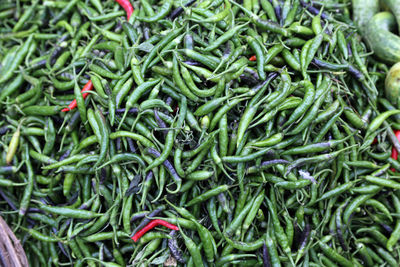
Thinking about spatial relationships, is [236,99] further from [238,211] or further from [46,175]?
[46,175]

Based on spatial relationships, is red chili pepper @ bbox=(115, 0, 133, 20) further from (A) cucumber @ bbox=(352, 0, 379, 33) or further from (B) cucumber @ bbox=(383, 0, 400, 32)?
(B) cucumber @ bbox=(383, 0, 400, 32)

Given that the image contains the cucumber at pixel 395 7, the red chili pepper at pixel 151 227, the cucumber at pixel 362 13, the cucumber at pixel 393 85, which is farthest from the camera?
the cucumber at pixel 362 13

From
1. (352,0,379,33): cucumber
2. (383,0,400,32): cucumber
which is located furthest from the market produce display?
(383,0,400,32): cucumber

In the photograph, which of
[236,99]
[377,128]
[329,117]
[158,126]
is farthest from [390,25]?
[158,126]

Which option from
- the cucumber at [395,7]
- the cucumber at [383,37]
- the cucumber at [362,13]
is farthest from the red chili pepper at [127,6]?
the cucumber at [395,7]

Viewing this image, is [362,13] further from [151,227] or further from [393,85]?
[151,227]

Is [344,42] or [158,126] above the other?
[344,42]

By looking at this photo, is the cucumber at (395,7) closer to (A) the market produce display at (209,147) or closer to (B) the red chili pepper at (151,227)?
(A) the market produce display at (209,147)
